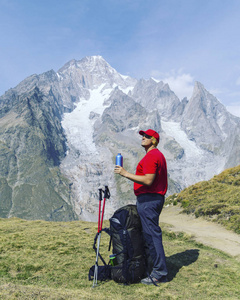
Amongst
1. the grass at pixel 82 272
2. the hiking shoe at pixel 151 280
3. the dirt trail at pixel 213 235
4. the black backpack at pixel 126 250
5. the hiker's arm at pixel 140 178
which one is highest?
the hiker's arm at pixel 140 178

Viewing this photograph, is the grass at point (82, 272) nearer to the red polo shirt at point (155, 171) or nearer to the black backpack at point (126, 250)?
the black backpack at point (126, 250)

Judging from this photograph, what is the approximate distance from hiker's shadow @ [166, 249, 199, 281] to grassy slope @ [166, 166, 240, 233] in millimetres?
6140

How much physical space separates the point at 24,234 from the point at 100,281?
279 inches

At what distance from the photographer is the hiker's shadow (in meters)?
7.78

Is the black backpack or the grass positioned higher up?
the black backpack

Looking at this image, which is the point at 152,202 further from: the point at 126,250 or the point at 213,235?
the point at 213,235

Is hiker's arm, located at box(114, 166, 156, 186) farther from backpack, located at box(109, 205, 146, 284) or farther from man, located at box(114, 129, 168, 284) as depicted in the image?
backpack, located at box(109, 205, 146, 284)

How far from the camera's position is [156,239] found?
22.3 ft

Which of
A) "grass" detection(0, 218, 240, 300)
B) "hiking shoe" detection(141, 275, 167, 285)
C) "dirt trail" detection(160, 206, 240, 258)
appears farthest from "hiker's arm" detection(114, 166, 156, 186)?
"dirt trail" detection(160, 206, 240, 258)

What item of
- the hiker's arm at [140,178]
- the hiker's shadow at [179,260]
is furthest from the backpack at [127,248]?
the hiker's shadow at [179,260]

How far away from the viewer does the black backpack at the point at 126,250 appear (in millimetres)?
6547

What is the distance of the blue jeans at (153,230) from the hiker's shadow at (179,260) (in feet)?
2.54

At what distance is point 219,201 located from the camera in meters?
20.2

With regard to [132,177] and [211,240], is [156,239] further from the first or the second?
[211,240]
